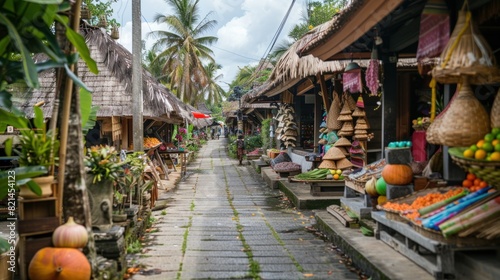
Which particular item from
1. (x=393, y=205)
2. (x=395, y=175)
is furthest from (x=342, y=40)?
(x=393, y=205)

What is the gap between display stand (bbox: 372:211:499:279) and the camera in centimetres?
426

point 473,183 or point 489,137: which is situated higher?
point 489,137

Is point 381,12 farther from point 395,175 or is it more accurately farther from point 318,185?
point 318,185

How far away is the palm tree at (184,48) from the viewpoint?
31.1m

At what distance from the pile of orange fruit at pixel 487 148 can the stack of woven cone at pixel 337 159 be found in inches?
264

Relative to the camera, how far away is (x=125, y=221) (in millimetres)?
6191

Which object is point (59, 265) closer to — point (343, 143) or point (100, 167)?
point (100, 167)

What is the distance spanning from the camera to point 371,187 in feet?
21.9

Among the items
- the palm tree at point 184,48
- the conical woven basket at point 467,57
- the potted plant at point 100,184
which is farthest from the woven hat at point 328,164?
the palm tree at point 184,48

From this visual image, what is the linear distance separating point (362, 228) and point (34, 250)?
4.34 metres

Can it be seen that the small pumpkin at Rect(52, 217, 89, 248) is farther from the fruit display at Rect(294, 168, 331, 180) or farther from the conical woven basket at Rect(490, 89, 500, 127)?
the fruit display at Rect(294, 168, 331, 180)

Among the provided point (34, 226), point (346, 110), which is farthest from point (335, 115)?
point (34, 226)

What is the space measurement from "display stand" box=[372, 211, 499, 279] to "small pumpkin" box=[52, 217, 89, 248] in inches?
121

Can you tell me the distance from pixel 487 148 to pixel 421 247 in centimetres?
157
